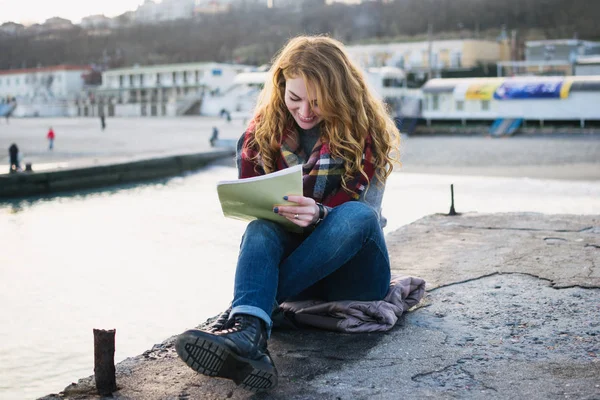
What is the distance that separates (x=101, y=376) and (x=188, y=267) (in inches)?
134

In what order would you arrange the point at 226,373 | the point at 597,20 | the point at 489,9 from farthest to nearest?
the point at 489,9, the point at 597,20, the point at 226,373

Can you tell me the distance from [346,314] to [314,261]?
0.30 meters

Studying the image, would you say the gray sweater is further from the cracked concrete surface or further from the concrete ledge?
the concrete ledge

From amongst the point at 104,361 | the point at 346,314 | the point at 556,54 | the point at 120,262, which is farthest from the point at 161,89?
the point at 104,361

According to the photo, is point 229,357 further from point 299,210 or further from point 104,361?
point 299,210

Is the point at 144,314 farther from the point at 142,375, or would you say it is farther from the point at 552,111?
the point at 552,111

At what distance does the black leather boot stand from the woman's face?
74 cm

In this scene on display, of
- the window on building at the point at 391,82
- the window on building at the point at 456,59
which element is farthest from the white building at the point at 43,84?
the window on building at the point at 391,82

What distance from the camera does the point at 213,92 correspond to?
1933 inches

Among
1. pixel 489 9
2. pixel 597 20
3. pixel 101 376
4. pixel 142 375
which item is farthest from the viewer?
pixel 489 9

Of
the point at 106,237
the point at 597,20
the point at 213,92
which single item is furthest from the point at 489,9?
the point at 106,237

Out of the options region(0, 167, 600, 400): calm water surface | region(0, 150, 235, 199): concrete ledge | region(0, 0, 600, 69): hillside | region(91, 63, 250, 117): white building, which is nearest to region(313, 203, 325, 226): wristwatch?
region(0, 167, 600, 400): calm water surface

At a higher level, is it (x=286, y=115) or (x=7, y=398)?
(x=286, y=115)

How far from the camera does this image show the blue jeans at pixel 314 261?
193 centimetres
